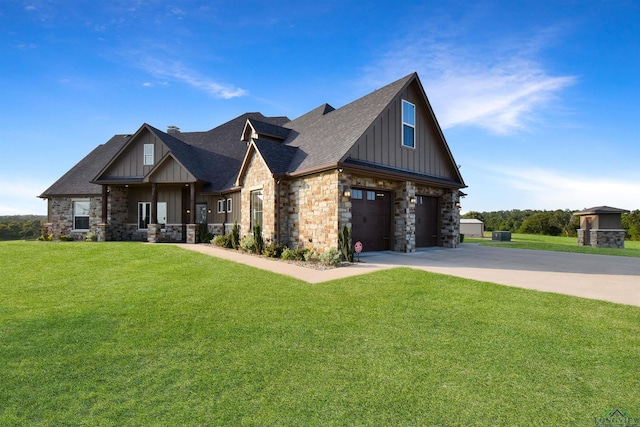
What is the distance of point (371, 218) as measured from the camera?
12.7m

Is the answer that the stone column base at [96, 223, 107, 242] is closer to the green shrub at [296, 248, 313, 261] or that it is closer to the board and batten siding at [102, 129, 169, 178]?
the board and batten siding at [102, 129, 169, 178]

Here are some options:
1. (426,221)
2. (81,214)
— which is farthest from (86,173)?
(426,221)

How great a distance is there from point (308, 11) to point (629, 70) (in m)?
14.0

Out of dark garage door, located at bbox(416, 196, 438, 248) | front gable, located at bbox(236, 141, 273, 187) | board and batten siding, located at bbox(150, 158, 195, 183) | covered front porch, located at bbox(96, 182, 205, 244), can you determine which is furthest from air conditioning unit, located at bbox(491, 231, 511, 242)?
board and batten siding, located at bbox(150, 158, 195, 183)

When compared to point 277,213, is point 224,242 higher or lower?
lower

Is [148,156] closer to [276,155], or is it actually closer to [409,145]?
[276,155]

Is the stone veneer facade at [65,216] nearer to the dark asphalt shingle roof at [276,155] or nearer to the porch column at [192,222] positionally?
the porch column at [192,222]

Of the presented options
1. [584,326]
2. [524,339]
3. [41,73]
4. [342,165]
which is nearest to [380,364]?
[524,339]

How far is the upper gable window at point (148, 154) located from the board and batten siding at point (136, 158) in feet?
0.64

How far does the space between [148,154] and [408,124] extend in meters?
16.5

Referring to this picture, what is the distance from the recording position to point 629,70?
12.4 metres

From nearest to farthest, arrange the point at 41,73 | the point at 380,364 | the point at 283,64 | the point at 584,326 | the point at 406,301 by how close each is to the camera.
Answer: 1. the point at 380,364
2. the point at 584,326
3. the point at 406,301
4. the point at 41,73
5. the point at 283,64

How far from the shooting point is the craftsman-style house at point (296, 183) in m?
11.9

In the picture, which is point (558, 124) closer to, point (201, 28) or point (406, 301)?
point (406, 301)
